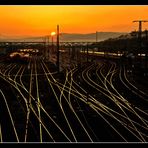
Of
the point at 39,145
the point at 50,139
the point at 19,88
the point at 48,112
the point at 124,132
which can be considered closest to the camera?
the point at 39,145

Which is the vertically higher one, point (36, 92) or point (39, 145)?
point (39, 145)

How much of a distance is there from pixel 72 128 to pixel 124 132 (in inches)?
56.0

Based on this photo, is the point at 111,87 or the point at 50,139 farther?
the point at 111,87

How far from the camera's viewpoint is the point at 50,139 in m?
8.69

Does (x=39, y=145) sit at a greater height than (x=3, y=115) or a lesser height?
greater

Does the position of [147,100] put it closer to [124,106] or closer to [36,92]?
[124,106]

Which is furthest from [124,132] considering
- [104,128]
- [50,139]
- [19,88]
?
[19,88]

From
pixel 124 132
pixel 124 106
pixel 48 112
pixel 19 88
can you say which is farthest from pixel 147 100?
pixel 19 88

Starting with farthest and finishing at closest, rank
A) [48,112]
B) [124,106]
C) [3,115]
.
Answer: [124,106], [48,112], [3,115]

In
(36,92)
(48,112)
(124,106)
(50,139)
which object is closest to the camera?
(50,139)

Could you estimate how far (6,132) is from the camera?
9.19m

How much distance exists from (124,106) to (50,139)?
5.34 meters
